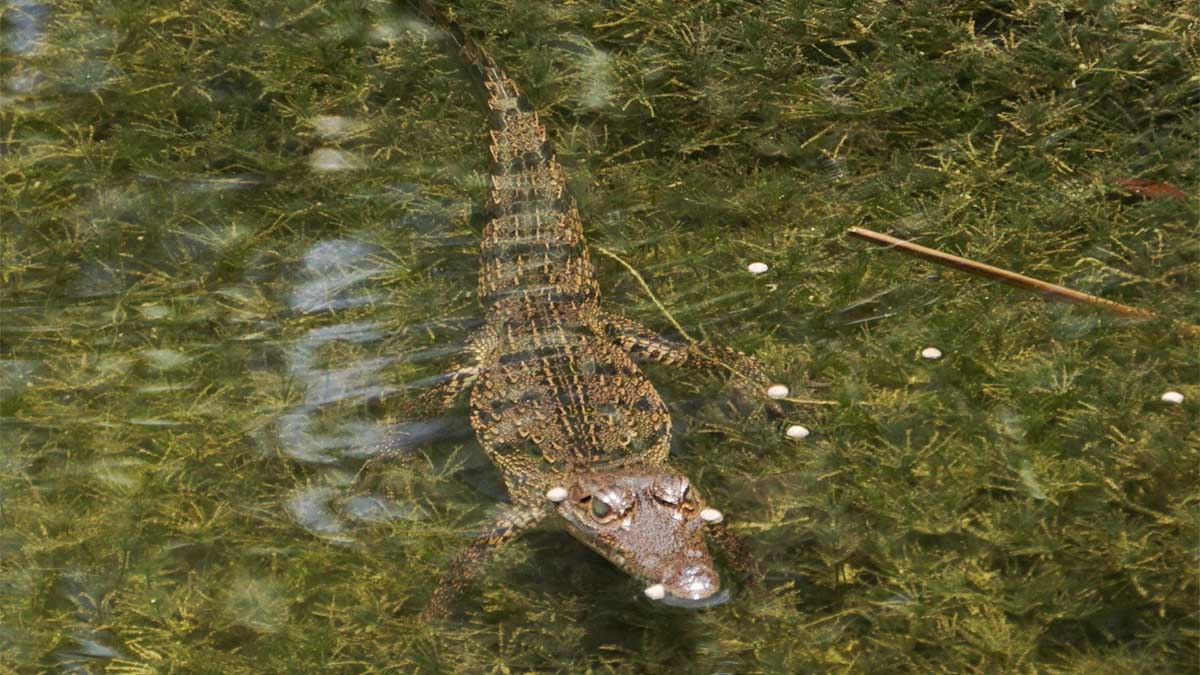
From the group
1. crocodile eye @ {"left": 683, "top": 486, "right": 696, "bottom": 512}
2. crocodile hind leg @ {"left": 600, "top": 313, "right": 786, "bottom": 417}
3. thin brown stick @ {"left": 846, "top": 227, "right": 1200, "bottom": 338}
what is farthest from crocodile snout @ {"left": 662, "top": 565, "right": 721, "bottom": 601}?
thin brown stick @ {"left": 846, "top": 227, "right": 1200, "bottom": 338}

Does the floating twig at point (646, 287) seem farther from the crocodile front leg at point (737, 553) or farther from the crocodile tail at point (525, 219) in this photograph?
the crocodile front leg at point (737, 553)

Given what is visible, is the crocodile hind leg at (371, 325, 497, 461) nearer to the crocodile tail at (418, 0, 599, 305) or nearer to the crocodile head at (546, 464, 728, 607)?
the crocodile tail at (418, 0, 599, 305)

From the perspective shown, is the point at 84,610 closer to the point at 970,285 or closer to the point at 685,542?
the point at 685,542

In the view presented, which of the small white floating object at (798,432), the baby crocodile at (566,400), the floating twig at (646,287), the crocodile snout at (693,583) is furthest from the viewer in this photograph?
the floating twig at (646,287)

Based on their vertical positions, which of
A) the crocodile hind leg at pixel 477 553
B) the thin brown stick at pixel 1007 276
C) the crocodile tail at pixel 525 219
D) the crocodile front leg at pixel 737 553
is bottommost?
the crocodile hind leg at pixel 477 553

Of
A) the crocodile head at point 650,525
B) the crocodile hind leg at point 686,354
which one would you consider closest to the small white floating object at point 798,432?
the crocodile hind leg at point 686,354

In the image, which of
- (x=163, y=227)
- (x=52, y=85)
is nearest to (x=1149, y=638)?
(x=163, y=227)

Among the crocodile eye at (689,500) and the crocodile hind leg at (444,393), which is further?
the crocodile hind leg at (444,393)
